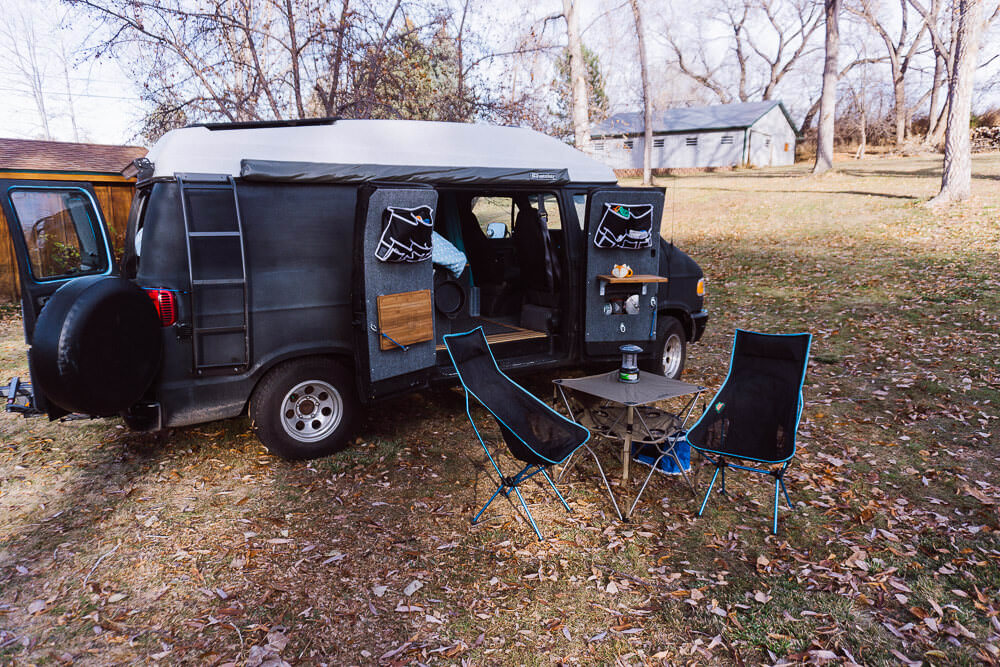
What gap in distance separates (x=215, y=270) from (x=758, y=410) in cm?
400

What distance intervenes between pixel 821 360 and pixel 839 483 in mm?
3280

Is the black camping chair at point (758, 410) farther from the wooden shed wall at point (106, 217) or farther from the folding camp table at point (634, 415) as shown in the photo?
the wooden shed wall at point (106, 217)

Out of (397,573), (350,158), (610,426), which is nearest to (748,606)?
(610,426)

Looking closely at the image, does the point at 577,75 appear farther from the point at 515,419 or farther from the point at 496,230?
the point at 515,419

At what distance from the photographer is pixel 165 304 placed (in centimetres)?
412

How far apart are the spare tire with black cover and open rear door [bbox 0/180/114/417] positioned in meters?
0.44

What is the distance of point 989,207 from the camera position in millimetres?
14312

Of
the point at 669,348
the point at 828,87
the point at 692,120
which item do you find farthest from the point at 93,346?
the point at 692,120

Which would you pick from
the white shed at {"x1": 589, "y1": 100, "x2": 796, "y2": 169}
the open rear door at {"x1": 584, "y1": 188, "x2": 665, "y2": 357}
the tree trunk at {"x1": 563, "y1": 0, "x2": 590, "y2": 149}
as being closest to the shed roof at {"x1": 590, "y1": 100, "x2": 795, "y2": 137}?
the white shed at {"x1": 589, "y1": 100, "x2": 796, "y2": 169}

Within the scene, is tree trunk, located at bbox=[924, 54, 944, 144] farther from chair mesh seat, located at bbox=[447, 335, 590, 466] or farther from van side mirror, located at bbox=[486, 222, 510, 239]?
chair mesh seat, located at bbox=[447, 335, 590, 466]

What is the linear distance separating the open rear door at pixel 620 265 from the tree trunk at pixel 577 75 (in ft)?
41.7

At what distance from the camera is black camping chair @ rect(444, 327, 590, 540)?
12.9 feet

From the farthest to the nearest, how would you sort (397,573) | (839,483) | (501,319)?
(501,319)
(839,483)
(397,573)

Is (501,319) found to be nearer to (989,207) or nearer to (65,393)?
(65,393)
